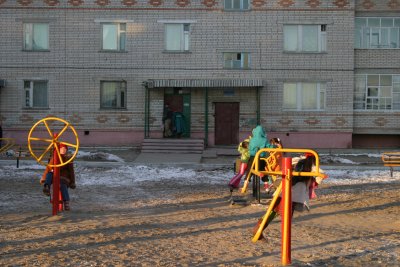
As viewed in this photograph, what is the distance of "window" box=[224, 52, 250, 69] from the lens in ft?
77.5

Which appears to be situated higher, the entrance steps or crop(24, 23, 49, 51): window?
crop(24, 23, 49, 51): window

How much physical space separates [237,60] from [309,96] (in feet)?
11.7

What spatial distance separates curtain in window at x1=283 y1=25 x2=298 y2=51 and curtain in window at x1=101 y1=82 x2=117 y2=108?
7825mm

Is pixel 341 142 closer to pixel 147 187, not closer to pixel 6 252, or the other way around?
pixel 147 187

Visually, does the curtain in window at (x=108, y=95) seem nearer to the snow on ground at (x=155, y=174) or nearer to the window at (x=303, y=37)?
the snow on ground at (x=155, y=174)

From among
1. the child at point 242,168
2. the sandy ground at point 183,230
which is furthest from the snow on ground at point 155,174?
the child at point 242,168

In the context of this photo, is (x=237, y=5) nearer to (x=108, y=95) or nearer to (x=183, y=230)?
(x=108, y=95)

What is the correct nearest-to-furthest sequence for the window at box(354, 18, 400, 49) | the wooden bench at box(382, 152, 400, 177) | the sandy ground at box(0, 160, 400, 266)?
the sandy ground at box(0, 160, 400, 266) → the wooden bench at box(382, 152, 400, 177) → the window at box(354, 18, 400, 49)

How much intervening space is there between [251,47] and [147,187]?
1230cm

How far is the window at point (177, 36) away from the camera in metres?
23.6

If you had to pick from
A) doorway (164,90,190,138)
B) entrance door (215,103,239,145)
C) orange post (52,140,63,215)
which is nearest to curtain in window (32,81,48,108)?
doorway (164,90,190,138)

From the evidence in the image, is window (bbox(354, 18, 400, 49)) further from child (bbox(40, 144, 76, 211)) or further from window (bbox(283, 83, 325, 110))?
child (bbox(40, 144, 76, 211))

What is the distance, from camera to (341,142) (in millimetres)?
23719

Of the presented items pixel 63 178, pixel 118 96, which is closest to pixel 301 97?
pixel 118 96
